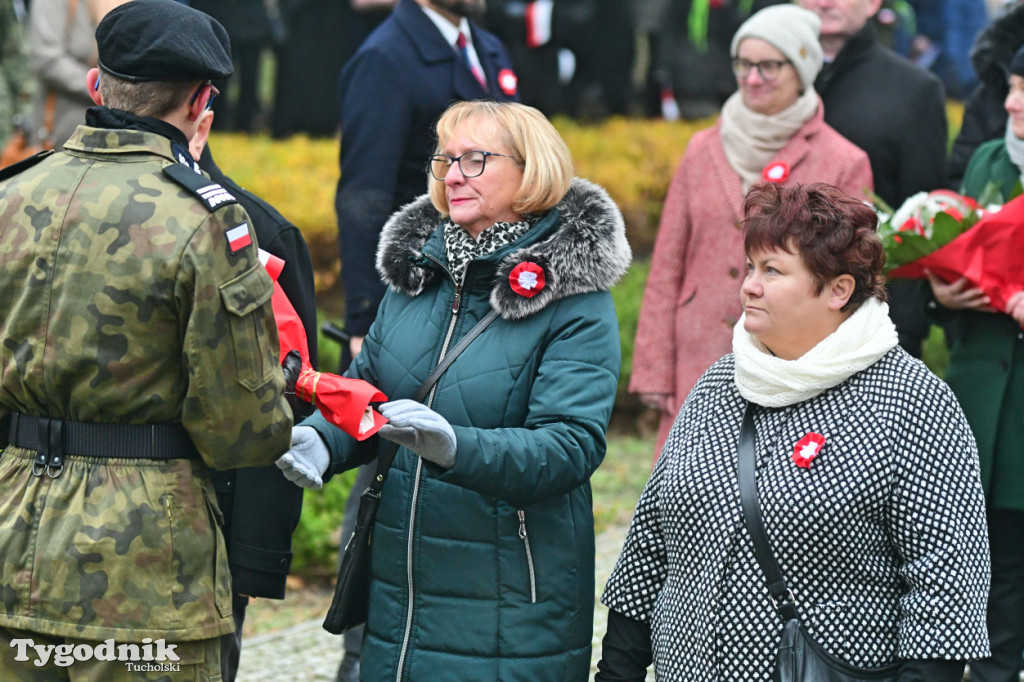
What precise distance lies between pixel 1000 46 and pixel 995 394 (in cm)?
184

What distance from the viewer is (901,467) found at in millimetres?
2922

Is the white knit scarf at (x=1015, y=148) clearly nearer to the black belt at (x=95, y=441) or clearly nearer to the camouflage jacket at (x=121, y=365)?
the camouflage jacket at (x=121, y=365)

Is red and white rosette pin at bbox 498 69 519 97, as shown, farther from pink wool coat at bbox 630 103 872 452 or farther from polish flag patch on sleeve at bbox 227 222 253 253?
polish flag patch on sleeve at bbox 227 222 253 253

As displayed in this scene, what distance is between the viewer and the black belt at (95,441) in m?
2.74

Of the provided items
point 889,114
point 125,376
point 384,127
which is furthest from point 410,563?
point 889,114

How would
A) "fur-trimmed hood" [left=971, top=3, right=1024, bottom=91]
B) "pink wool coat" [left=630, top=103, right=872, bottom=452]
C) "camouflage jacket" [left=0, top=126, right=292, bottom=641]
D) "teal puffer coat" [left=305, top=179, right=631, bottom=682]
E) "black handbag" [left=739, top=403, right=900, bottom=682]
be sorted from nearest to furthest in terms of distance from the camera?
"camouflage jacket" [left=0, top=126, right=292, bottom=641]
"black handbag" [left=739, top=403, right=900, bottom=682]
"teal puffer coat" [left=305, top=179, right=631, bottom=682]
"pink wool coat" [left=630, top=103, right=872, bottom=452]
"fur-trimmed hood" [left=971, top=3, right=1024, bottom=91]

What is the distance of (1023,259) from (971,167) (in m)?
0.76

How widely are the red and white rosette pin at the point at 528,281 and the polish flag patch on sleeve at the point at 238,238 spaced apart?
0.67m

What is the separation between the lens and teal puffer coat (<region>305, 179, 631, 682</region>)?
10.3 feet

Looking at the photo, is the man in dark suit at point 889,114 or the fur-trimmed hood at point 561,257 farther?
the man in dark suit at point 889,114

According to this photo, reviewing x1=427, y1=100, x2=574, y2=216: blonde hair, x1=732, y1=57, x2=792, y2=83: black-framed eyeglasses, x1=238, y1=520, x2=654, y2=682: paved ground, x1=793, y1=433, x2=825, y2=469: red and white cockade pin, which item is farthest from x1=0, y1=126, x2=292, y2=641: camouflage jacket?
x1=732, y1=57, x2=792, y2=83: black-framed eyeglasses

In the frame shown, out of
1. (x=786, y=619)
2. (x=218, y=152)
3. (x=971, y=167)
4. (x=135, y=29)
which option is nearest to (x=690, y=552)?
(x=786, y=619)

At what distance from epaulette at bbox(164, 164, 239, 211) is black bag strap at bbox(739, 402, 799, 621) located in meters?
1.27

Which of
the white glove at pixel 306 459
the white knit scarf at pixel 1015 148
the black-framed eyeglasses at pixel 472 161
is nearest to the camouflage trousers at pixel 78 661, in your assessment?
the white glove at pixel 306 459
